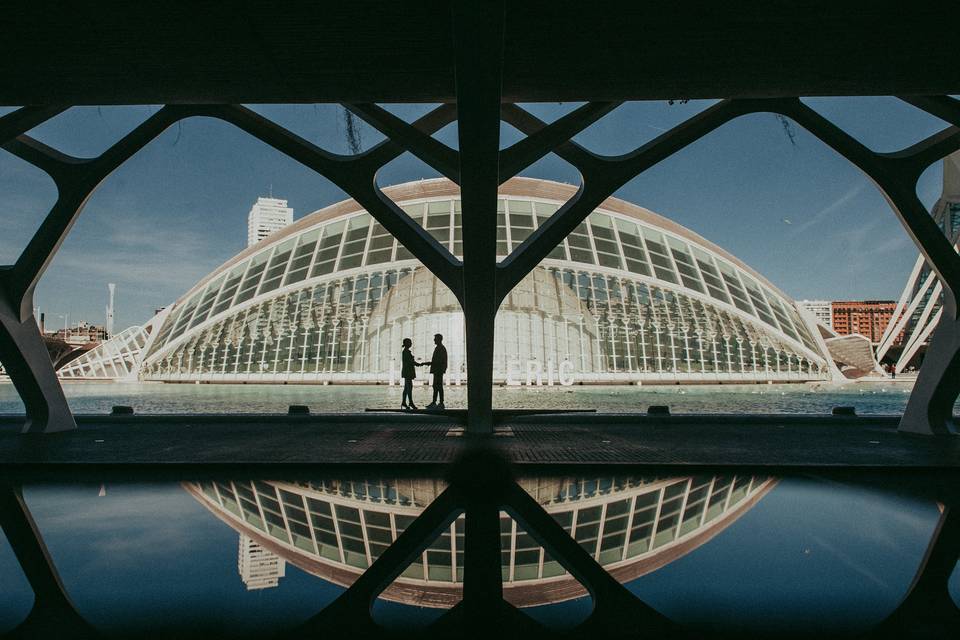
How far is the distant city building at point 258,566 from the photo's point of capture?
3.29 m

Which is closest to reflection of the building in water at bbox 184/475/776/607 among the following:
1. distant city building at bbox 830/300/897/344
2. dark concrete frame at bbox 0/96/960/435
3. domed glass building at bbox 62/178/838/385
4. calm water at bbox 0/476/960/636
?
calm water at bbox 0/476/960/636

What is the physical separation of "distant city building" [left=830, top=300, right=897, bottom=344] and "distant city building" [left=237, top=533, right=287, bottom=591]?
643 ft

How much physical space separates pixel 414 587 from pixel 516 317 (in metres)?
25.4

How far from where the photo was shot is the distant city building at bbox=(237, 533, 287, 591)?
3291 mm

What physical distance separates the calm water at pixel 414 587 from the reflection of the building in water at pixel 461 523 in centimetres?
5

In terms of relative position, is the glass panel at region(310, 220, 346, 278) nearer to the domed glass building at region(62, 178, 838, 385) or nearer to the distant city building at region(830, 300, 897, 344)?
the domed glass building at region(62, 178, 838, 385)

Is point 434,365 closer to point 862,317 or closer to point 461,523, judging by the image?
point 461,523

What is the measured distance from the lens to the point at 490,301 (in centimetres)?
923

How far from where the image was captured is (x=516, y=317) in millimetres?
28438

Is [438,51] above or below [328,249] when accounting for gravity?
below

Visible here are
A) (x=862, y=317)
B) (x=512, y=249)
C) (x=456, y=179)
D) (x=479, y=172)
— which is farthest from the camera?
(x=862, y=317)

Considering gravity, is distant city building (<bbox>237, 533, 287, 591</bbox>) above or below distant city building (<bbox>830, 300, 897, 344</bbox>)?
below

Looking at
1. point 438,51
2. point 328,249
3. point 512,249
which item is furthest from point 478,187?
point 328,249

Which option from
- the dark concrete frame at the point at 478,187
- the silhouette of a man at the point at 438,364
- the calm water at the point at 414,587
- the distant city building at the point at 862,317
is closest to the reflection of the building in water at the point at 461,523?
the calm water at the point at 414,587
